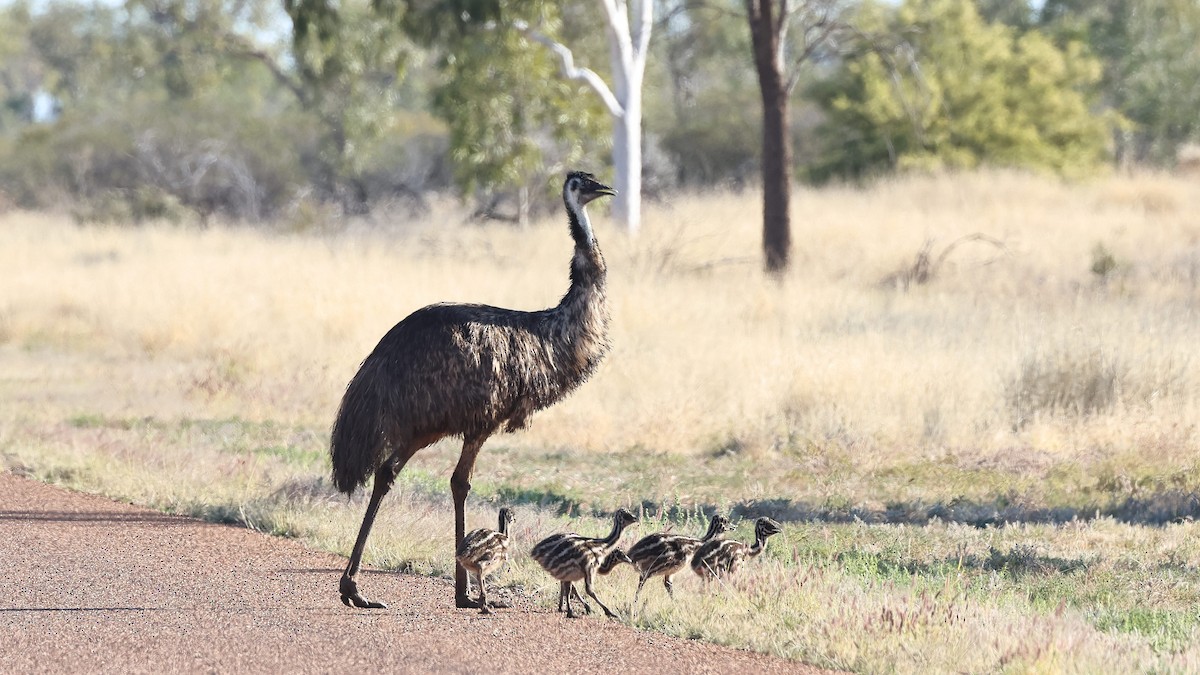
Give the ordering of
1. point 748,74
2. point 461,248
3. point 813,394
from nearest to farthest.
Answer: point 813,394
point 461,248
point 748,74

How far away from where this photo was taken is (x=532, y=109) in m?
29.5

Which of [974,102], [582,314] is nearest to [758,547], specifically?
[582,314]

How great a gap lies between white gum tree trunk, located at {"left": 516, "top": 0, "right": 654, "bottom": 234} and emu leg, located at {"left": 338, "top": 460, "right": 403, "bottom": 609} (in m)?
20.3

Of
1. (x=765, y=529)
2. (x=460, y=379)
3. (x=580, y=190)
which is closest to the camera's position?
(x=460, y=379)

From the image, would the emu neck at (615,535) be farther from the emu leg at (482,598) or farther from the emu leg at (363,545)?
the emu leg at (363,545)

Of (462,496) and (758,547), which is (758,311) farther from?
(462,496)

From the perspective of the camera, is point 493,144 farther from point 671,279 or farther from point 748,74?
point 748,74

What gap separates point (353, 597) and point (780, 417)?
6.77 metres

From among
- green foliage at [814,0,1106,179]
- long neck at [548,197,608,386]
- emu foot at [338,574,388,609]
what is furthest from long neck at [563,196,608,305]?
green foliage at [814,0,1106,179]

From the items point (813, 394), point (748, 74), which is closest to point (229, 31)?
point (748, 74)

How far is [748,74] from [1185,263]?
4056 cm

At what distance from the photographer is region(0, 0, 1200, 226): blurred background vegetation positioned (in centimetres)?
2911

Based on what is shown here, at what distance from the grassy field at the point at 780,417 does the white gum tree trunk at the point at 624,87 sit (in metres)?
1.32

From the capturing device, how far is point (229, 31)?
Answer: 51.0 metres
